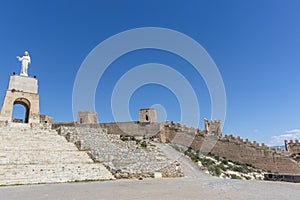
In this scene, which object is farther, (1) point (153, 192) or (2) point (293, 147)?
(2) point (293, 147)

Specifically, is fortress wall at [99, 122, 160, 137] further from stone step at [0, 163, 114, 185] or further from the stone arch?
stone step at [0, 163, 114, 185]

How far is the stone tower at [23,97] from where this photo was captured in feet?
59.1

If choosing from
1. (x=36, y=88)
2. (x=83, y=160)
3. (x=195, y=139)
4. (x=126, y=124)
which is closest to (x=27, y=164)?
(x=83, y=160)

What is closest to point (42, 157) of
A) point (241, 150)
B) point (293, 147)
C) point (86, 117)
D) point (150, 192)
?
point (150, 192)

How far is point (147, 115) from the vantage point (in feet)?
85.3

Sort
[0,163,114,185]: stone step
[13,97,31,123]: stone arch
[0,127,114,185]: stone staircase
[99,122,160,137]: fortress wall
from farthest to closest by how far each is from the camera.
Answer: [99,122,160,137]: fortress wall → [13,97,31,123]: stone arch → [0,127,114,185]: stone staircase → [0,163,114,185]: stone step

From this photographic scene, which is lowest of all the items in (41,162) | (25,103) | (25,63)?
(41,162)

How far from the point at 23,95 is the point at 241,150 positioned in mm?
21797

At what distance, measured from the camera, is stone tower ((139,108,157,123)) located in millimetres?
25767

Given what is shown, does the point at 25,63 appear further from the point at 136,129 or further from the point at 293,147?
the point at 293,147

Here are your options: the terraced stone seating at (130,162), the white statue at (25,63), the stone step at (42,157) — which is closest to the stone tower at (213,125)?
the terraced stone seating at (130,162)

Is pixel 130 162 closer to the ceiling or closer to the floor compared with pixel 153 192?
closer to the ceiling

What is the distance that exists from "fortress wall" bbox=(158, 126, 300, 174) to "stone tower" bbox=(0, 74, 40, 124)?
41.0 ft

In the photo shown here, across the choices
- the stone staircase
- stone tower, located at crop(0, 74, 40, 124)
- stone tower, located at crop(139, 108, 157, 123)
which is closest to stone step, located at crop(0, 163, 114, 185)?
the stone staircase
